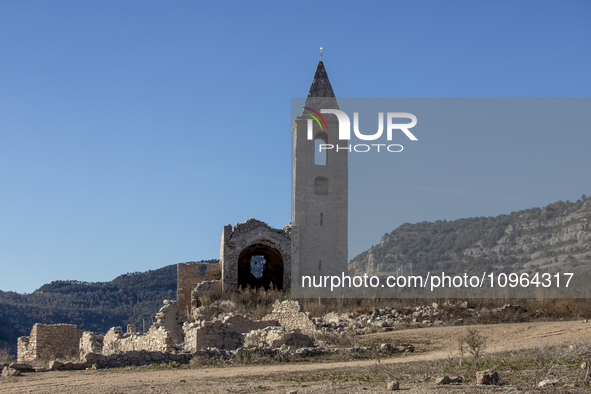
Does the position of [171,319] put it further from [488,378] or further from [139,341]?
[488,378]

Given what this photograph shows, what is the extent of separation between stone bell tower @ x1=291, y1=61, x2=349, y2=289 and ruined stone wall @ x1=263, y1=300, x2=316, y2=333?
9.60m

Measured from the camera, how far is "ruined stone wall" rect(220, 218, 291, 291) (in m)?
30.4

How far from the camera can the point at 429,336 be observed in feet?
56.3

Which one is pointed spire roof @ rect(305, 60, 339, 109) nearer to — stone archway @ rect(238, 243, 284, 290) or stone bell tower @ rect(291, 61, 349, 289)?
stone bell tower @ rect(291, 61, 349, 289)

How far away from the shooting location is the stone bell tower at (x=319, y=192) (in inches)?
1297

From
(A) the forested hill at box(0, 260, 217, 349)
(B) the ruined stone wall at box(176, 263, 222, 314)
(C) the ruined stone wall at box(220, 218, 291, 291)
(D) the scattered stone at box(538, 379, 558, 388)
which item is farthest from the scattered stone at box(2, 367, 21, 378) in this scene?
(A) the forested hill at box(0, 260, 217, 349)

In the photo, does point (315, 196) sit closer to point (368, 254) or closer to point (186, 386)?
point (186, 386)

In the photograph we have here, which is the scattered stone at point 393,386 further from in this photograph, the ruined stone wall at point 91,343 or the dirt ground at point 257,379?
the ruined stone wall at point 91,343

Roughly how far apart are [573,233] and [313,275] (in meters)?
32.8

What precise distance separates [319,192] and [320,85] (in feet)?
20.5

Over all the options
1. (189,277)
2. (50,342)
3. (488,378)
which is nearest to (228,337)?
(488,378)

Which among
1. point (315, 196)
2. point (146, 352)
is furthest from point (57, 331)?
point (315, 196)

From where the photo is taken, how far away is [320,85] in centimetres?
3562

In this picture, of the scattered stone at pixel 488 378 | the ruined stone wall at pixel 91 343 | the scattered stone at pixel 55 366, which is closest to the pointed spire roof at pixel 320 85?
the ruined stone wall at pixel 91 343
